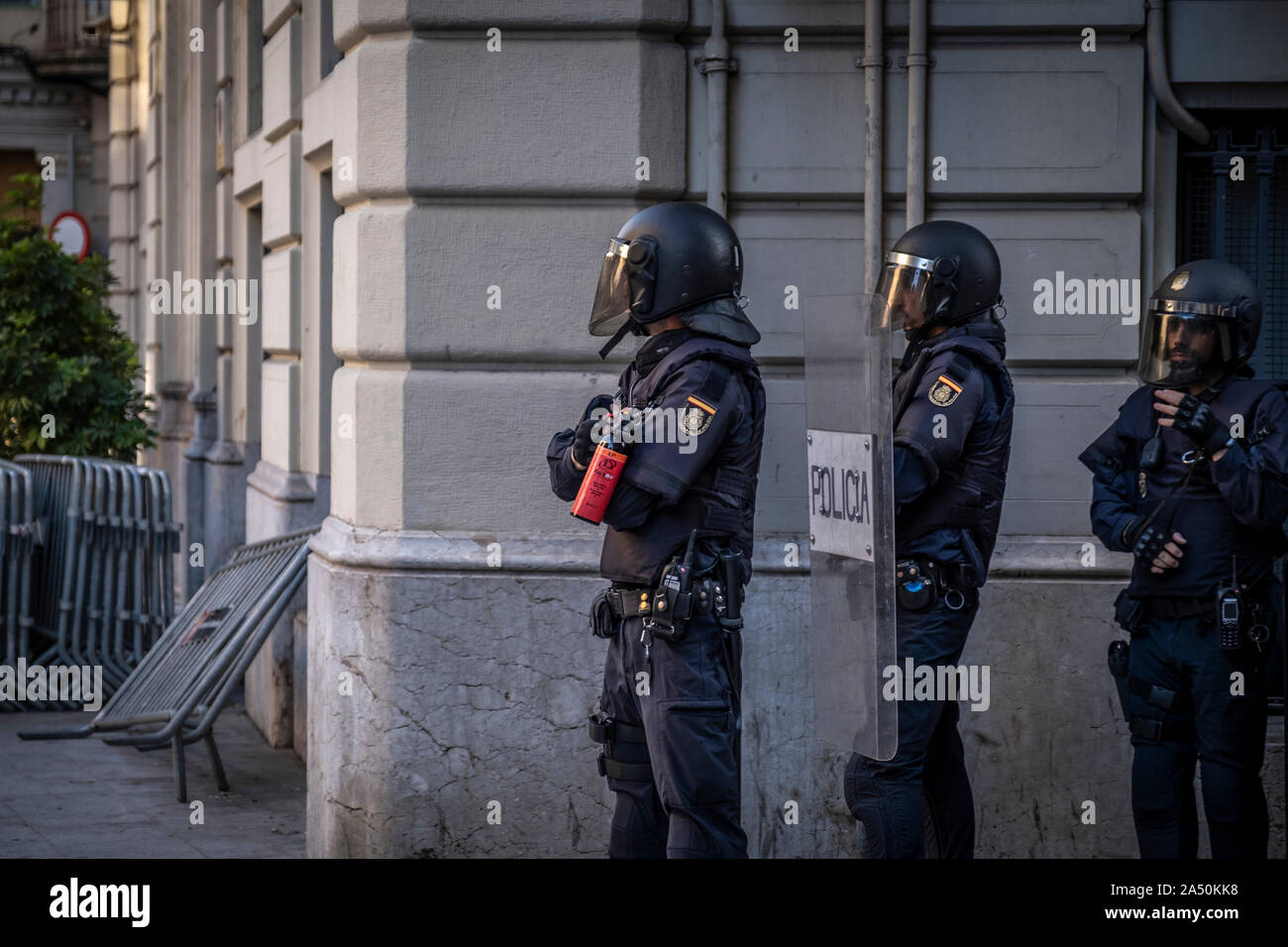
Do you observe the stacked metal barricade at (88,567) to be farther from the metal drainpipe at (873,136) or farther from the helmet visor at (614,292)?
the helmet visor at (614,292)

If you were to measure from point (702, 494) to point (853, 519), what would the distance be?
39cm

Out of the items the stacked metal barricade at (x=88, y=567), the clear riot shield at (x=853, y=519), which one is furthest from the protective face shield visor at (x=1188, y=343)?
the stacked metal barricade at (x=88, y=567)

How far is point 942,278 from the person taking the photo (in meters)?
4.58

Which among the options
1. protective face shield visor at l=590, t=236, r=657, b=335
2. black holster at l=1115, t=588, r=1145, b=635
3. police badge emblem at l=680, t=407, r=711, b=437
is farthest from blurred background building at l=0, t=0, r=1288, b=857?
police badge emblem at l=680, t=407, r=711, b=437

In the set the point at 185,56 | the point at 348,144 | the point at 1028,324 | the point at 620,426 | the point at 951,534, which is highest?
the point at 185,56

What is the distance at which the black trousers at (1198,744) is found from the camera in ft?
14.6

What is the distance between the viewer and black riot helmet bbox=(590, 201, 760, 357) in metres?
4.29

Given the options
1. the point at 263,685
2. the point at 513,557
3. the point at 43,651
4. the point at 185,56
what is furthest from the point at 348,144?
the point at 185,56

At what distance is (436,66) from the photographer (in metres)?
5.30

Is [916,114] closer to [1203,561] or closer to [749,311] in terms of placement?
[749,311]

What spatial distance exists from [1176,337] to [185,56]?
367 inches

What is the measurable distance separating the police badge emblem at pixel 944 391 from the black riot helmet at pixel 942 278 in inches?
10.4
